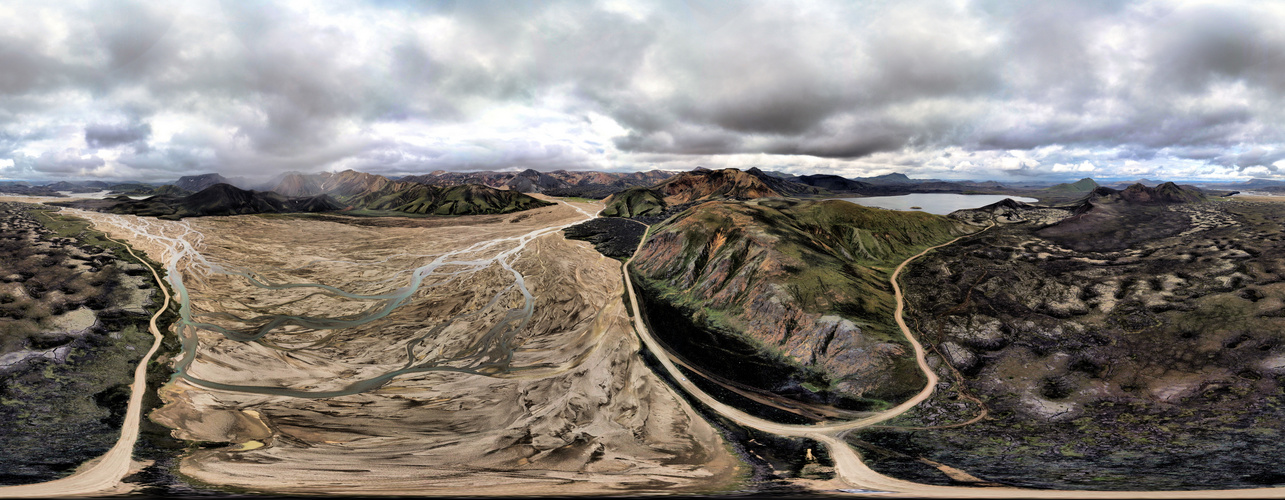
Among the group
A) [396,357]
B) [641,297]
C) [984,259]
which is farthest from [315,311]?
[984,259]

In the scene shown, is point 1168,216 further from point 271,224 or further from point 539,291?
point 271,224

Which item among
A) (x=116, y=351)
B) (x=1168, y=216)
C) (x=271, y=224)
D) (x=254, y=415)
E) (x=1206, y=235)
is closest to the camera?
(x=254, y=415)

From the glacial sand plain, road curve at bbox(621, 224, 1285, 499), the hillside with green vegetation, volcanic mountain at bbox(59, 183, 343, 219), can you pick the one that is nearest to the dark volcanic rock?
the hillside with green vegetation

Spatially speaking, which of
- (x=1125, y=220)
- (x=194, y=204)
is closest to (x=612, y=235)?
(x=1125, y=220)

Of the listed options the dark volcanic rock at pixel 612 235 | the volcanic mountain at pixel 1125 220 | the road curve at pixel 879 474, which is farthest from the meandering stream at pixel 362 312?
the volcanic mountain at pixel 1125 220

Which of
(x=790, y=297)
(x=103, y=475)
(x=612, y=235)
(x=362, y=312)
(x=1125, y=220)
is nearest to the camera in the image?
(x=103, y=475)

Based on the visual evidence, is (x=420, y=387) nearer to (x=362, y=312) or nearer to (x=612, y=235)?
(x=362, y=312)

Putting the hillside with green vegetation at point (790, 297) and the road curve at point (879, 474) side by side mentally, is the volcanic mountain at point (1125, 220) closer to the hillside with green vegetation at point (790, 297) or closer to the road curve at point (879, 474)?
the hillside with green vegetation at point (790, 297)
